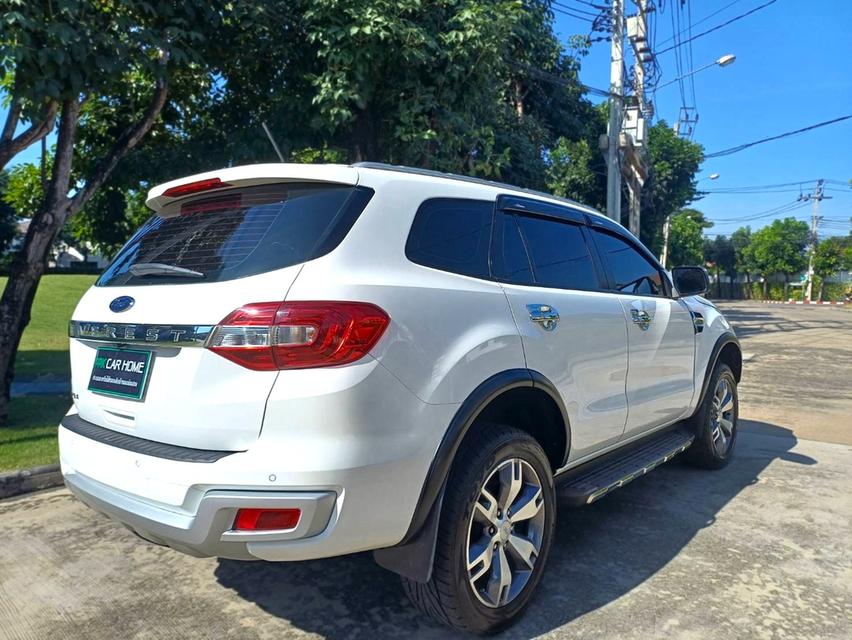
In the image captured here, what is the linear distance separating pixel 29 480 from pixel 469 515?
3.56 m

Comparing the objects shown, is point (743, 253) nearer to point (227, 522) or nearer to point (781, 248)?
point (781, 248)

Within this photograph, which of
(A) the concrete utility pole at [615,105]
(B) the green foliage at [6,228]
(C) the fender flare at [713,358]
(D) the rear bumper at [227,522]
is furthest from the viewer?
(B) the green foliage at [6,228]

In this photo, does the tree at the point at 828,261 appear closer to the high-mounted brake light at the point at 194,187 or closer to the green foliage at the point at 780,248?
the green foliage at the point at 780,248

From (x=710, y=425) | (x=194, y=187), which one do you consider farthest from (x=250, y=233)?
(x=710, y=425)

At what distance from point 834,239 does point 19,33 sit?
74330mm

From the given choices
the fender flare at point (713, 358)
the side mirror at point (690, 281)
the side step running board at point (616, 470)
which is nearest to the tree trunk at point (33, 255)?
the side step running board at point (616, 470)

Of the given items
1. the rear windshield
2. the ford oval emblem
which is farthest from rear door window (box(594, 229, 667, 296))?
the ford oval emblem

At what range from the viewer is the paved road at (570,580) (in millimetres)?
2727

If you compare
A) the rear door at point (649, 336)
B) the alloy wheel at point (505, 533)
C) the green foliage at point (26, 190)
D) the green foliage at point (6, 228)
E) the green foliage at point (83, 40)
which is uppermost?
the green foliage at point (6, 228)

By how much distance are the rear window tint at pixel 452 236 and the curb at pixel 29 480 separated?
142 inches

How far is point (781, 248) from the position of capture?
202ft

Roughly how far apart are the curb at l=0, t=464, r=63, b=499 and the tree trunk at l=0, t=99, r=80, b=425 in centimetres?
159

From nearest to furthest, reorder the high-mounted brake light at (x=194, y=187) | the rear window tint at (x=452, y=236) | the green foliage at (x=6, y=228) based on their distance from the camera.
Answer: the rear window tint at (x=452, y=236)
the high-mounted brake light at (x=194, y=187)
the green foliage at (x=6, y=228)

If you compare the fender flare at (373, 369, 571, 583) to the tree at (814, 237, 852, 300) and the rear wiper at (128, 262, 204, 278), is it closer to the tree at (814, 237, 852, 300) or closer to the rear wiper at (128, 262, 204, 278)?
the rear wiper at (128, 262, 204, 278)
